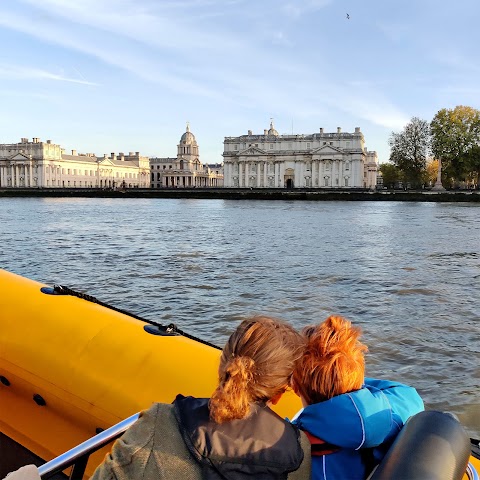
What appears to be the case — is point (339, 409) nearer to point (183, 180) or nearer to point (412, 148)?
point (412, 148)

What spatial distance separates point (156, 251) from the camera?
18766mm

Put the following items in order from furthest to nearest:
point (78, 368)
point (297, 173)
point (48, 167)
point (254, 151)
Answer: point (48, 167), point (254, 151), point (297, 173), point (78, 368)

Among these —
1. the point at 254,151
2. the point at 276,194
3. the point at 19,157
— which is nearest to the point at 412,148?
the point at 276,194

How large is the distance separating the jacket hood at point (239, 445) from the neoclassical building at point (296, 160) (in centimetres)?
10876

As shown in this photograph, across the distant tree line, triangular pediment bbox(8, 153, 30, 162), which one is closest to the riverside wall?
the distant tree line

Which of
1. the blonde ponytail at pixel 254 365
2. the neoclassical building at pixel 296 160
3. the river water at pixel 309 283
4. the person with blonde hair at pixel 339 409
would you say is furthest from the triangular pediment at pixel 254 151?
the blonde ponytail at pixel 254 365

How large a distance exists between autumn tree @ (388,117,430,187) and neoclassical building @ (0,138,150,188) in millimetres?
66208

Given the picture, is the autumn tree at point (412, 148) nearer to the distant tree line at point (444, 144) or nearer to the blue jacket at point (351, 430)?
the distant tree line at point (444, 144)

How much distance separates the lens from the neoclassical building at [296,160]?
108 meters

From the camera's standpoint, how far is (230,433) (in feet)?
5.08

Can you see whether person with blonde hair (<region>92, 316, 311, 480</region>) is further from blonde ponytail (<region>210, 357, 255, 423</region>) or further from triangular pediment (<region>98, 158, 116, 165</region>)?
triangular pediment (<region>98, 158, 116, 165</region>)

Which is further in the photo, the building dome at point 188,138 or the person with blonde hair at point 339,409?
the building dome at point 188,138

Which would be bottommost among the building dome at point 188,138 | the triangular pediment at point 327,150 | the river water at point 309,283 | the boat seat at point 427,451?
the river water at point 309,283

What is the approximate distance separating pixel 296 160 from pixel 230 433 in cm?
11181
